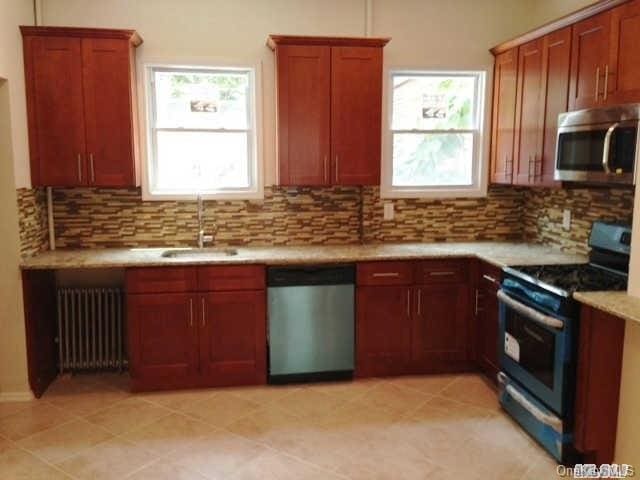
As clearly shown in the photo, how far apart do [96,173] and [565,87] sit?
2.99m

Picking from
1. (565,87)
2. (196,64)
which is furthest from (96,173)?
(565,87)

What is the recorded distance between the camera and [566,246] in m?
3.73

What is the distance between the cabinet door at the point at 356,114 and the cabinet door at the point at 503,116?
3.10 feet

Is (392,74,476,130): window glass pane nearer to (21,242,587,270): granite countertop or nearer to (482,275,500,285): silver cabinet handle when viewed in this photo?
(21,242,587,270): granite countertop

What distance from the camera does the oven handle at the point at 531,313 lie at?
8.59 feet

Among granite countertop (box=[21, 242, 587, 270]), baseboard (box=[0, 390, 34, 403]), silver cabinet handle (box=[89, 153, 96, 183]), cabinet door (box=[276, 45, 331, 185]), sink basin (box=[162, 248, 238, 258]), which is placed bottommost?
baseboard (box=[0, 390, 34, 403])

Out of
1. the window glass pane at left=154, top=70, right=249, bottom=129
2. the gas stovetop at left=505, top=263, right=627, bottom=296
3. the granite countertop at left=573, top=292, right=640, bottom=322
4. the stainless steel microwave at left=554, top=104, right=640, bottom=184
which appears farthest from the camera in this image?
the window glass pane at left=154, top=70, right=249, bottom=129

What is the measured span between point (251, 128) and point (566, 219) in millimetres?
2337

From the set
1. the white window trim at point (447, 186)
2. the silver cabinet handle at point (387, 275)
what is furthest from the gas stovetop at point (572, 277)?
the white window trim at point (447, 186)

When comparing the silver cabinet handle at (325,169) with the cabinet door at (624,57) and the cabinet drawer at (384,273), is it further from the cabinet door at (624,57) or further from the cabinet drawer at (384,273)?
the cabinet door at (624,57)

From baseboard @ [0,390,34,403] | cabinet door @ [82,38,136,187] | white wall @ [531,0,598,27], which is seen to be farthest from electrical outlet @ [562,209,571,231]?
baseboard @ [0,390,34,403]

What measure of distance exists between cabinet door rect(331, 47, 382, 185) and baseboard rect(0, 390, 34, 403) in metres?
2.44

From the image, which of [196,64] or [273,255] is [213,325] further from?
[196,64]

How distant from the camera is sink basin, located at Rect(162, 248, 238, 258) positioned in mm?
3733
